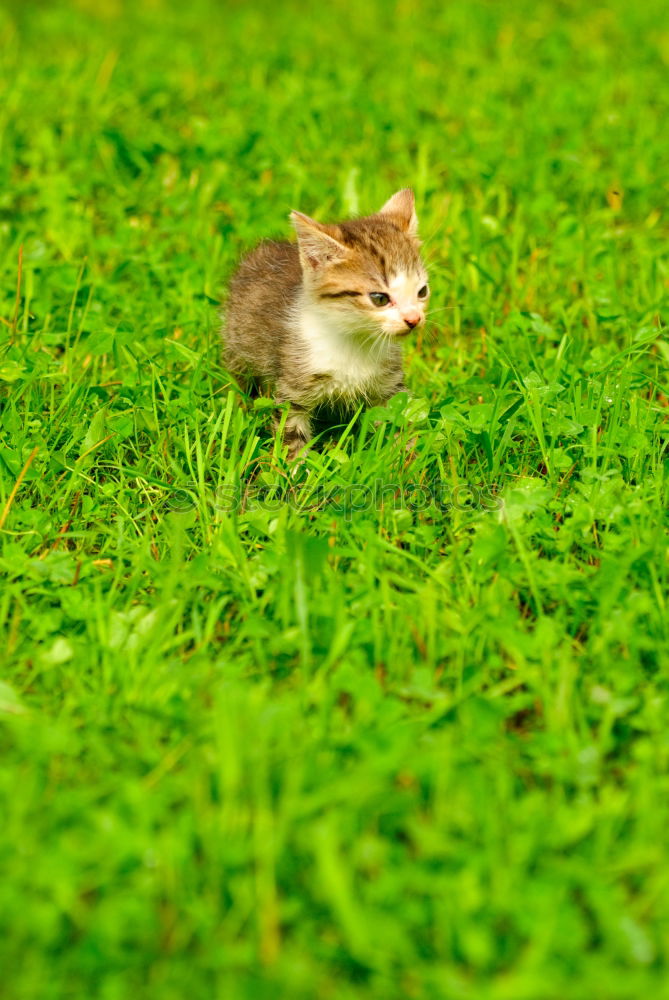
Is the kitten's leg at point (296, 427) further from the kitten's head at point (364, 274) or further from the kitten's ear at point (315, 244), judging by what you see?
the kitten's ear at point (315, 244)

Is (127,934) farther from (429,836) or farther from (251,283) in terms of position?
(251,283)

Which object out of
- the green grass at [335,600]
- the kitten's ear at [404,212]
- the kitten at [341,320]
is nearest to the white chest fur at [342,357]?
the kitten at [341,320]

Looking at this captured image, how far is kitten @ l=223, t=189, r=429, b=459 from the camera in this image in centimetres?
424

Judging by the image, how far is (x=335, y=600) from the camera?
3.09 m

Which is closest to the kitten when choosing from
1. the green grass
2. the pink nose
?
the pink nose

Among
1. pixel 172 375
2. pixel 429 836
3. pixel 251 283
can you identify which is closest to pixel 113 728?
pixel 429 836

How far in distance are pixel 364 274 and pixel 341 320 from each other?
212mm

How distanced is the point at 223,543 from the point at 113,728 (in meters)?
0.83

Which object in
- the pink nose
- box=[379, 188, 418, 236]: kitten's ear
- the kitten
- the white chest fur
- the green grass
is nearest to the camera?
the green grass

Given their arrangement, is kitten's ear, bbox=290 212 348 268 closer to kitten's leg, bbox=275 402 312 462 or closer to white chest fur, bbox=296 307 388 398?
white chest fur, bbox=296 307 388 398

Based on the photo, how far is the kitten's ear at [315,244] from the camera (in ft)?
14.0

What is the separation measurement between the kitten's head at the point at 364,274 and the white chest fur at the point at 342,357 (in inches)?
2.7

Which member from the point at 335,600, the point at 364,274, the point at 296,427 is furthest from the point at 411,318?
the point at 335,600

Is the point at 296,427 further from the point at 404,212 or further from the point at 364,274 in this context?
the point at 404,212
